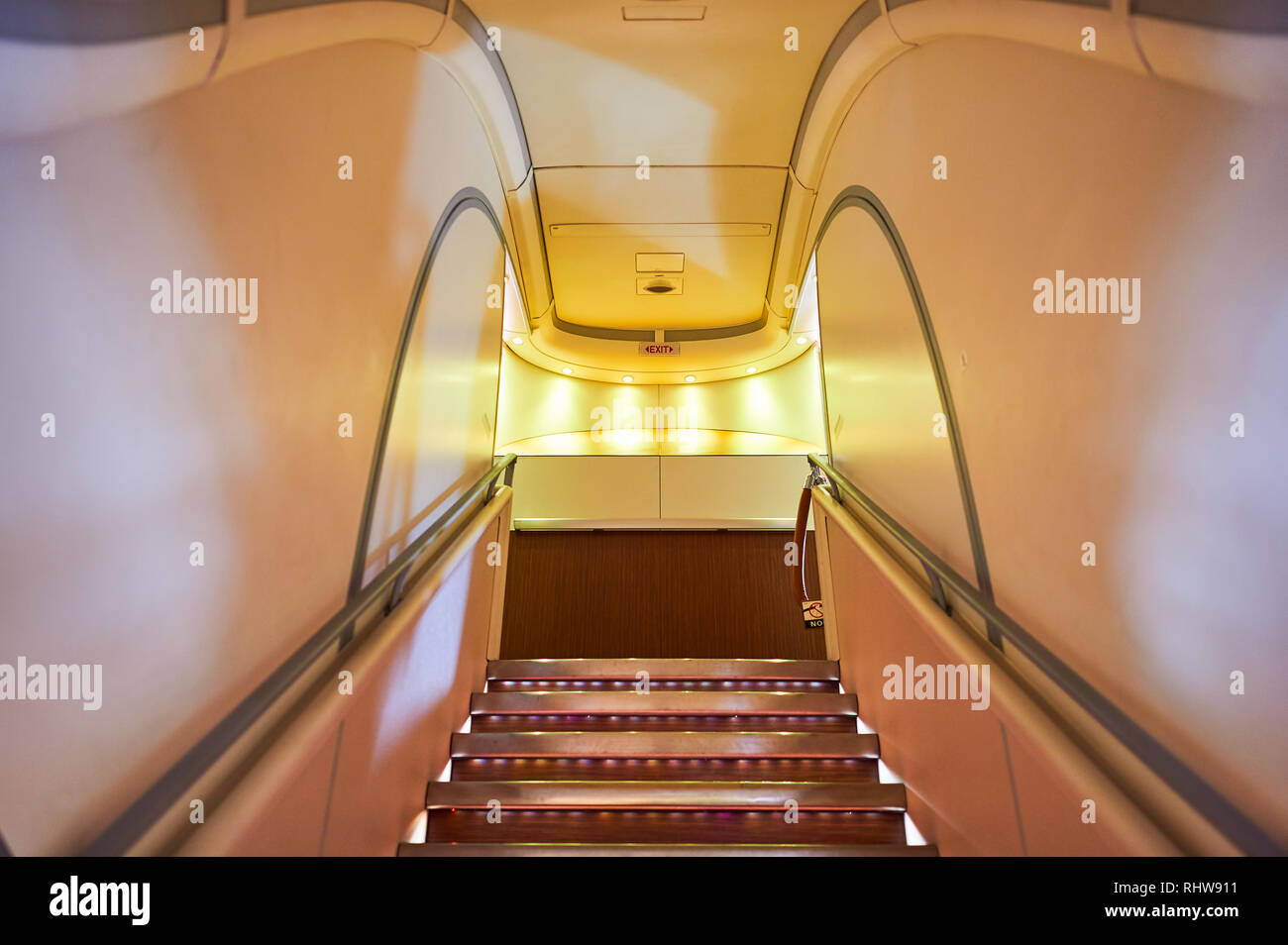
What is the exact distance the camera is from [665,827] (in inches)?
92.5

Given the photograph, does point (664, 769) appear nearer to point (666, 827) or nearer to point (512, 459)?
point (666, 827)

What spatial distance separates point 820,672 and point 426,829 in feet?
6.66

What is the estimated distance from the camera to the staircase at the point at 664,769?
2.33 m

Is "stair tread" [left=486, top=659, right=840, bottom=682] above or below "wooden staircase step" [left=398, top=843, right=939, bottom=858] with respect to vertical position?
above

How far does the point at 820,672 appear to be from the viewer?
354cm

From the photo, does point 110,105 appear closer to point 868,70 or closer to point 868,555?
point 868,555

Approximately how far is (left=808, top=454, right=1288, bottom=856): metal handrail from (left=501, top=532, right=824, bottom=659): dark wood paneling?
358 centimetres

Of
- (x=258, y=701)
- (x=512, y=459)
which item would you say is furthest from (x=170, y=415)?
(x=512, y=459)

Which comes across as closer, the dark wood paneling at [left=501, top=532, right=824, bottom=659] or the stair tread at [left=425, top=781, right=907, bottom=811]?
the stair tread at [left=425, top=781, right=907, bottom=811]

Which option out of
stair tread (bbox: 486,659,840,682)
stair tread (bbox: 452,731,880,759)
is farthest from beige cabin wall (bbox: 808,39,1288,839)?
stair tread (bbox: 486,659,840,682)

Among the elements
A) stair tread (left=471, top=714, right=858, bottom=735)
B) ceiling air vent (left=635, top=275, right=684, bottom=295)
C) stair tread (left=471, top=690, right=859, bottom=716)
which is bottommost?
stair tread (left=471, top=714, right=858, bottom=735)

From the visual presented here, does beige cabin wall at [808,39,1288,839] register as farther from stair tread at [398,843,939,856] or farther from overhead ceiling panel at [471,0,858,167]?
overhead ceiling panel at [471,0,858,167]

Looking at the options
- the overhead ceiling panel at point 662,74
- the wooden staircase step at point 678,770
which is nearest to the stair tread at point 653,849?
the wooden staircase step at point 678,770

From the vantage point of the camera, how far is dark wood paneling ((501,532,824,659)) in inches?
224
